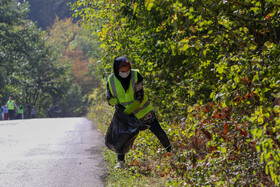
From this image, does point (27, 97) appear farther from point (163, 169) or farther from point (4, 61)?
point (163, 169)

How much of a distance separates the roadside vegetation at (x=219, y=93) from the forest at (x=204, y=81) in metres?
0.01

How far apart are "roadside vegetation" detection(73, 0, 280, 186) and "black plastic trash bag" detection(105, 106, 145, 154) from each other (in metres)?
0.40

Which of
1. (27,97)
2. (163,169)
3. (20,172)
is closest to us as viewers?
(163,169)

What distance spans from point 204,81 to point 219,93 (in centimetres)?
280

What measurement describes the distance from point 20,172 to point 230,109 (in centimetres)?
408

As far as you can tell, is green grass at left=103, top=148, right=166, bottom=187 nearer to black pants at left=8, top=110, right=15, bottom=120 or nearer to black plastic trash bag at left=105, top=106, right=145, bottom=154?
black plastic trash bag at left=105, top=106, right=145, bottom=154

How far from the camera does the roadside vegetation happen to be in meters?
4.75

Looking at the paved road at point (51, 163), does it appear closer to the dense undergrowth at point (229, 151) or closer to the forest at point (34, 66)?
the dense undergrowth at point (229, 151)

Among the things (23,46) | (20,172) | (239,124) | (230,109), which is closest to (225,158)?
(239,124)

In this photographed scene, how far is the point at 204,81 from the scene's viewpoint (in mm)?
7770

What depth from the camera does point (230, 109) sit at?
5.51m

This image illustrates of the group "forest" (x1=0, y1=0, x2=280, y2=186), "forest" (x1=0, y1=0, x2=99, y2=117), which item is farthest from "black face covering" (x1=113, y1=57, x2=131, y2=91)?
"forest" (x1=0, y1=0, x2=99, y2=117)

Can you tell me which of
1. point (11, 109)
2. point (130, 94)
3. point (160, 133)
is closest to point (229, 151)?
point (160, 133)

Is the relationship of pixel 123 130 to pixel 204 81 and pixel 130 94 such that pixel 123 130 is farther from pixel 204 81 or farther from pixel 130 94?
pixel 204 81
